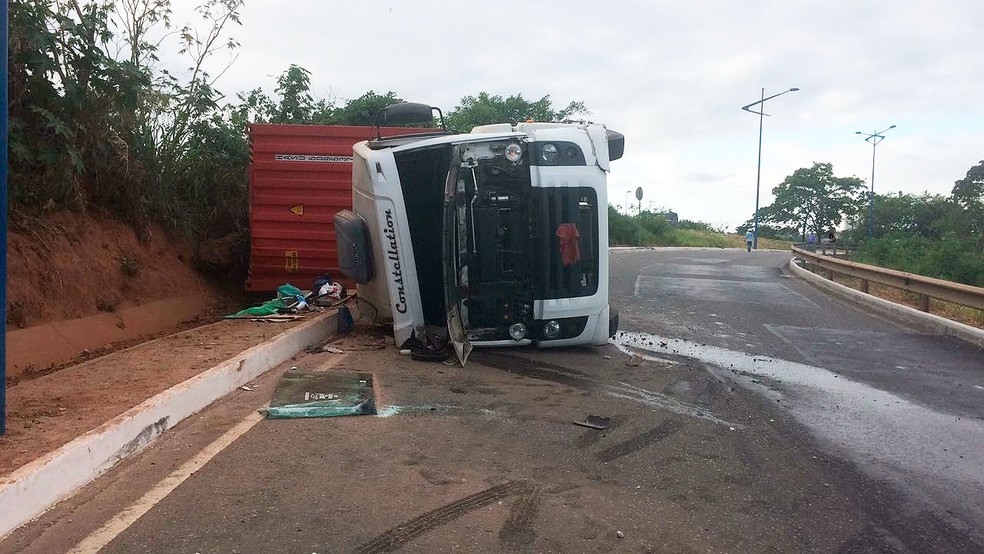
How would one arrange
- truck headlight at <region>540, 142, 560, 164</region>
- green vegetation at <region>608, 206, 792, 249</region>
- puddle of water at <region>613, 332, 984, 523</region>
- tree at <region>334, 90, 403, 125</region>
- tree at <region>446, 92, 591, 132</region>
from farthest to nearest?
1. green vegetation at <region>608, 206, 792, 249</region>
2. tree at <region>446, 92, 591, 132</region>
3. tree at <region>334, 90, 403, 125</region>
4. truck headlight at <region>540, 142, 560, 164</region>
5. puddle of water at <region>613, 332, 984, 523</region>

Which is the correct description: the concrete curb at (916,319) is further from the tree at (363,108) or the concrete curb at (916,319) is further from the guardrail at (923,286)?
the tree at (363,108)

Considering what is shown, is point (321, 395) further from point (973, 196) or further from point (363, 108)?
point (973, 196)

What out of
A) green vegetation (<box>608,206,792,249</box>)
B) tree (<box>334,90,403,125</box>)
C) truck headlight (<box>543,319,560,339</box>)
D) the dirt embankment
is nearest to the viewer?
truck headlight (<box>543,319,560,339</box>)

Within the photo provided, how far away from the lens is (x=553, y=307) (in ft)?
23.2

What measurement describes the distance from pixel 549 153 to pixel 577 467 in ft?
11.5

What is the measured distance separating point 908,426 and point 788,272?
1619 centimetres

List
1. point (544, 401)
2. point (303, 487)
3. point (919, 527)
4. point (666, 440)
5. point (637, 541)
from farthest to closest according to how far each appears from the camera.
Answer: point (544, 401)
point (666, 440)
point (303, 487)
point (919, 527)
point (637, 541)

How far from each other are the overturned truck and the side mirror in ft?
2.52

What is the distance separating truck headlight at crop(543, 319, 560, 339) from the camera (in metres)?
7.15

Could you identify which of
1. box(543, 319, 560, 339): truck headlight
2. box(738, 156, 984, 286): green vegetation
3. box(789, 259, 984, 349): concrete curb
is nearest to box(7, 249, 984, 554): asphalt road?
box(543, 319, 560, 339): truck headlight

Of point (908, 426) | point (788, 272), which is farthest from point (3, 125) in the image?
point (788, 272)

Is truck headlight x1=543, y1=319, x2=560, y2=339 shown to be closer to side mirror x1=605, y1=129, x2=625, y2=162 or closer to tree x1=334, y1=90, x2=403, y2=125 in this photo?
side mirror x1=605, y1=129, x2=625, y2=162

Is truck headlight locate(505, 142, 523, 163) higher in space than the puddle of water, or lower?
higher

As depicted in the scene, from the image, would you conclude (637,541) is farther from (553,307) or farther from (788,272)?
(788,272)
